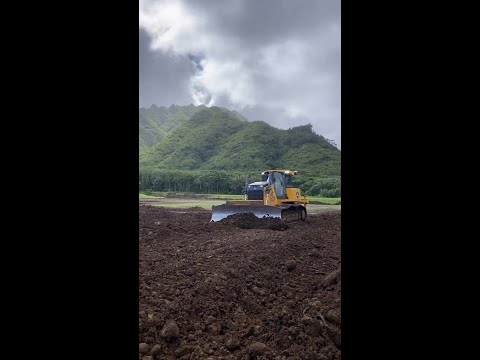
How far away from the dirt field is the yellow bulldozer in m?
1.53

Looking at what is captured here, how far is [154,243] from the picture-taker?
20.9 ft

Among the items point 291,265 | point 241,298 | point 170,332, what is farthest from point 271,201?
point 170,332

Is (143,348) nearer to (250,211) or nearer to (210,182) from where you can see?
(250,211)

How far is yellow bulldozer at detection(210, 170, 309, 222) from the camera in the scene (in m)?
7.98

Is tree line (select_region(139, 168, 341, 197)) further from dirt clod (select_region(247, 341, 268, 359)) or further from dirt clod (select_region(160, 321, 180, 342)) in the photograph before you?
dirt clod (select_region(247, 341, 268, 359))

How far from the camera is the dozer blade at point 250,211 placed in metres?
7.95

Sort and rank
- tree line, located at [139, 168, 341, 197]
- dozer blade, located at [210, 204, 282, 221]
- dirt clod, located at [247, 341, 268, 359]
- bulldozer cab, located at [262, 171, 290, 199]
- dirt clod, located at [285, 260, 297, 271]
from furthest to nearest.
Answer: tree line, located at [139, 168, 341, 197], bulldozer cab, located at [262, 171, 290, 199], dozer blade, located at [210, 204, 282, 221], dirt clod, located at [285, 260, 297, 271], dirt clod, located at [247, 341, 268, 359]

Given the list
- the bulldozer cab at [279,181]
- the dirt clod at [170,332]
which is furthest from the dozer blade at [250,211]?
the dirt clod at [170,332]

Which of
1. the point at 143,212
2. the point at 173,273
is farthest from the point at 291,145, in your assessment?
the point at 173,273

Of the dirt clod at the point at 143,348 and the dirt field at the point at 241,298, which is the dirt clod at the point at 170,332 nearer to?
the dirt field at the point at 241,298

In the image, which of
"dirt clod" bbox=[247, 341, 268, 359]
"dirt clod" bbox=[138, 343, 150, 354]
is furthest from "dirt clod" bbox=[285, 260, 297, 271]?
"dirt clod" bbox=[138, 343, 150, 354]
